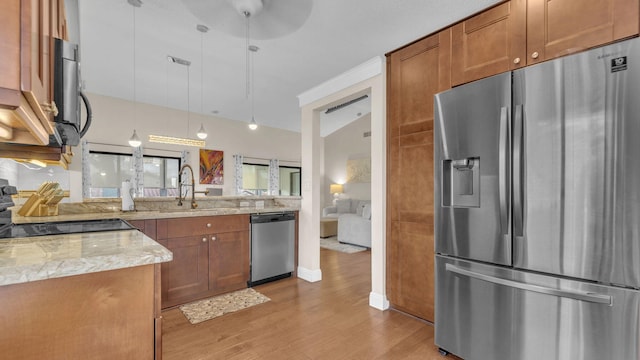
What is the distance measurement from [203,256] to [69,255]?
6.88 ft

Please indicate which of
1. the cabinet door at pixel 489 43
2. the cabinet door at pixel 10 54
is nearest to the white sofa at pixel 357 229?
the cabinet door at pixel 489 43

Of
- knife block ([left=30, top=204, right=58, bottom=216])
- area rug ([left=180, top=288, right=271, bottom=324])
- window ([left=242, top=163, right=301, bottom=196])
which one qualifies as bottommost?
area rug ([left=180, top=288, right=271, bottom=324])

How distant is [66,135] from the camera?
1.21 meters

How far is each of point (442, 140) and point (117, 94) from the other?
18.1 ft

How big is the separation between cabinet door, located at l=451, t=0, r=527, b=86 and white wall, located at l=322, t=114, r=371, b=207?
230 inches

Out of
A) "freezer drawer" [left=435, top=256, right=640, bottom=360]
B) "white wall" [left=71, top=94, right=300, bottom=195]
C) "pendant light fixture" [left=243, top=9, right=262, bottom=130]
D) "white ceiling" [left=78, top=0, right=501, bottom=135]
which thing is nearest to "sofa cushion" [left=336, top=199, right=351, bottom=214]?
"white wall" [left=71, top=94, right=300, bottom=195]

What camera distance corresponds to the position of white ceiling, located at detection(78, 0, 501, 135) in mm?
2330

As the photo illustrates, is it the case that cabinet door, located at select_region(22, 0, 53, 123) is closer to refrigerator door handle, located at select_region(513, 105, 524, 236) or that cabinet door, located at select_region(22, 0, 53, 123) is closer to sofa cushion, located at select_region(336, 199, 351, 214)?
refrigerator door handle, located at select_region(513, 105, 524, 236)

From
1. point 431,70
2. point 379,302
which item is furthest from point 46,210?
point 431,70

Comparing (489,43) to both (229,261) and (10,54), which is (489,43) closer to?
(10,54)

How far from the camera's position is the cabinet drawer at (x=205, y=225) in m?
2.80

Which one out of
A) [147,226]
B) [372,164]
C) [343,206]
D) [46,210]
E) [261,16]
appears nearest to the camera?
[261,16]

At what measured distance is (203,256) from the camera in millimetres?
2979

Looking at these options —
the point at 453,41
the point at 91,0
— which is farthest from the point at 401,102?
the point at 91,0
